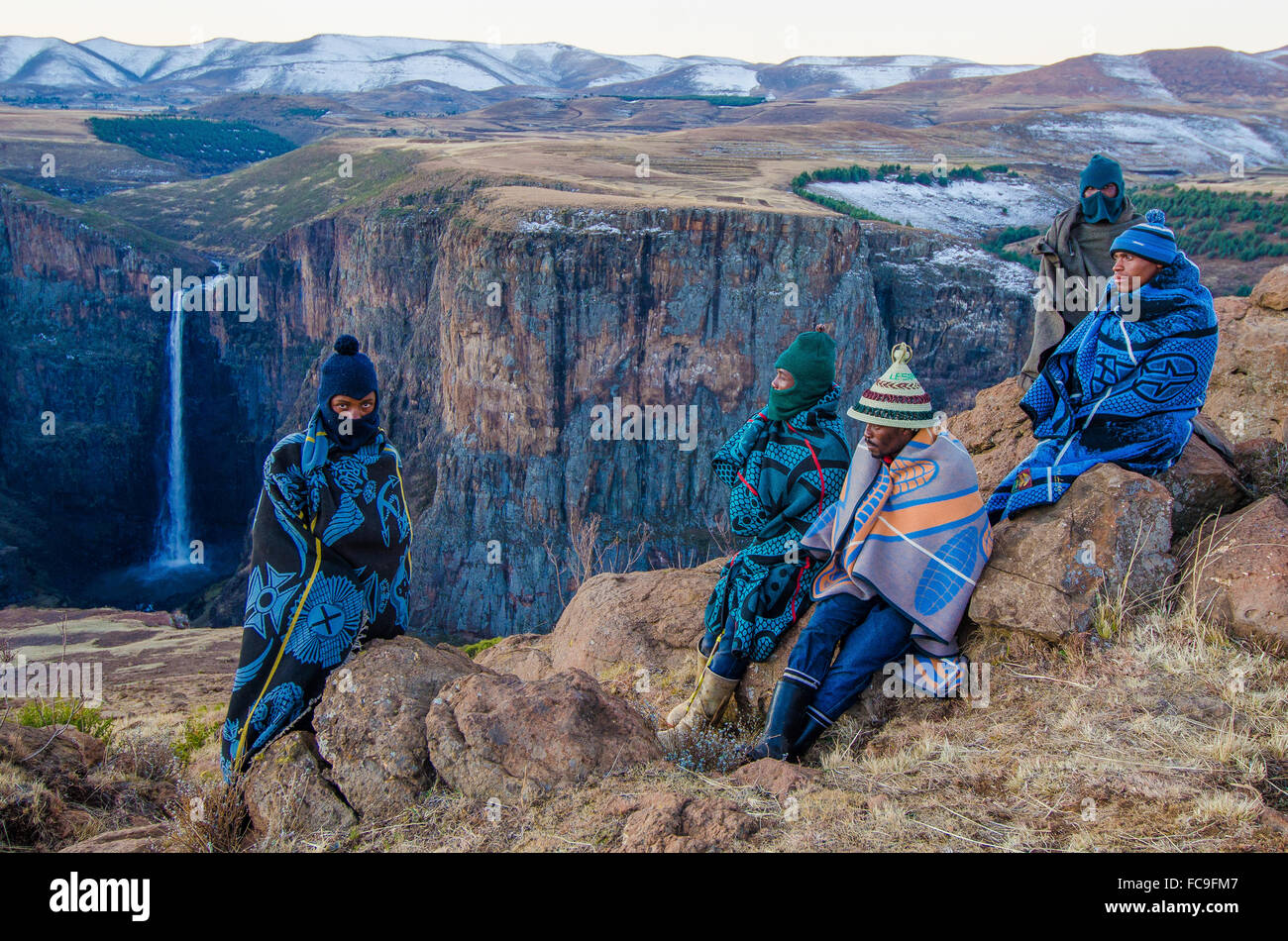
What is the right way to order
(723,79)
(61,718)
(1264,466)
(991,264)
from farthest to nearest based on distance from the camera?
(723,79), (991,264), (61,718), (1264,466)

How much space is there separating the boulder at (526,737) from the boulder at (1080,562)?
1763mm

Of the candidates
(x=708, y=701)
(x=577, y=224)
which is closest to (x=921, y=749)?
(x=708, y=701)

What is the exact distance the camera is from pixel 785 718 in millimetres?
3992

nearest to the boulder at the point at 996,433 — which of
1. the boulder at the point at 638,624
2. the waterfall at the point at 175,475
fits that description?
the boulder at the point at 638,624

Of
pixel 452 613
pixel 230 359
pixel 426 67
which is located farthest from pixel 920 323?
pixel 426 67

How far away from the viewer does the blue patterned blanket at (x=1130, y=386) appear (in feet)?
14.4

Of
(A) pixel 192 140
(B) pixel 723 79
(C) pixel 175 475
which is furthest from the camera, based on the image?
(B) pixel 723 79

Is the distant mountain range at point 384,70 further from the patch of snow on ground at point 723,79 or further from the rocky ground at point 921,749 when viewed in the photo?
the rocky ground at point 921,749

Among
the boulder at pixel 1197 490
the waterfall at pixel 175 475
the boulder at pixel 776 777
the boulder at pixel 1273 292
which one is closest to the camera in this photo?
the boulder at pixel 776 777

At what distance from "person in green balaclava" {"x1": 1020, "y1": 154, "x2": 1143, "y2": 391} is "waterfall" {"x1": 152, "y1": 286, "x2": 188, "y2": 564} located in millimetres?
45376

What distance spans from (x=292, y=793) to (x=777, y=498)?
98.1 inches

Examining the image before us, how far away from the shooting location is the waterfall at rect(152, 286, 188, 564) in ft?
145

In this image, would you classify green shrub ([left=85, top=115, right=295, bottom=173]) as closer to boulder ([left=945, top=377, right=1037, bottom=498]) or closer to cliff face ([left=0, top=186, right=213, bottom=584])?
cliff face ([left=0, top=186, right=213, bottom=584])

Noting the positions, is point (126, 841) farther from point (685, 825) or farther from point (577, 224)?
point (577, 224)
